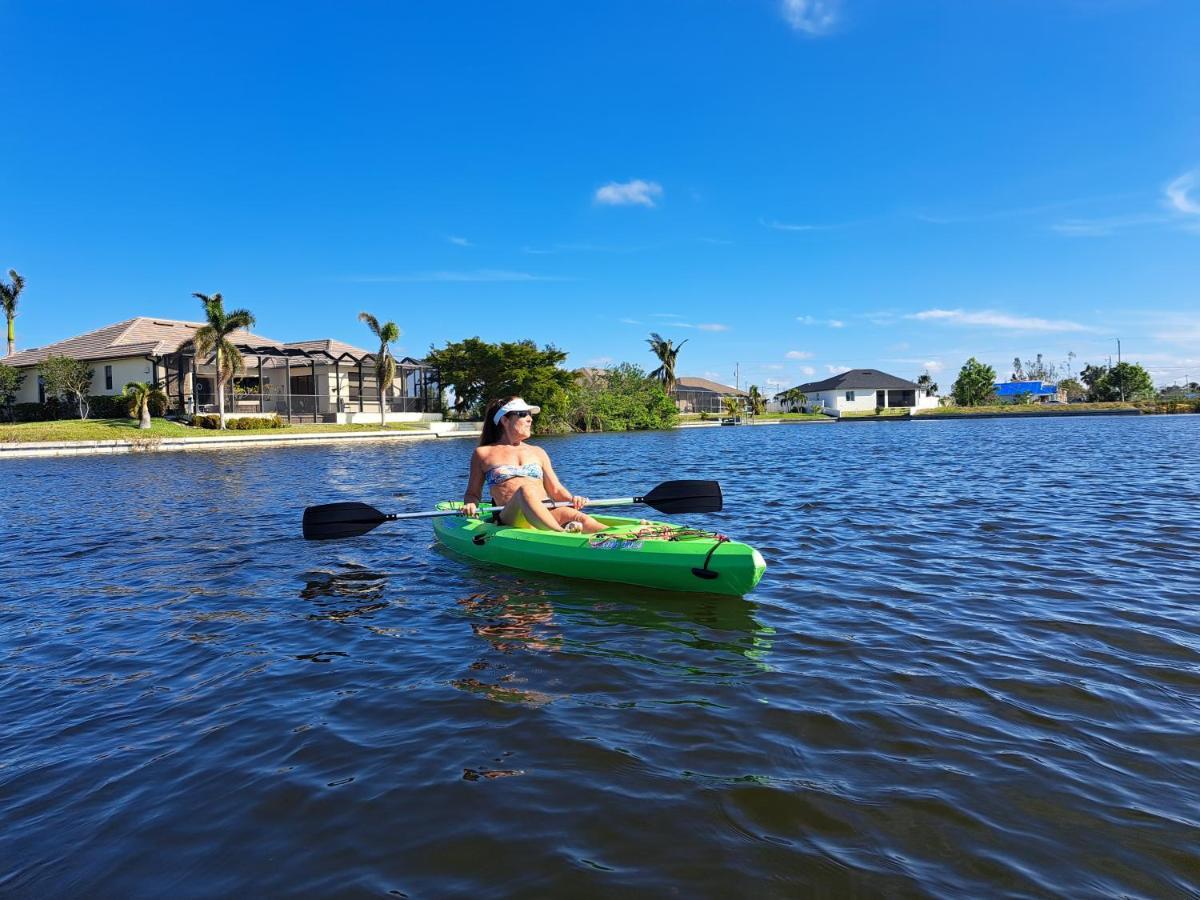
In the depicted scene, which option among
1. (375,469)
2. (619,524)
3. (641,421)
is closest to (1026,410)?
(641,421)

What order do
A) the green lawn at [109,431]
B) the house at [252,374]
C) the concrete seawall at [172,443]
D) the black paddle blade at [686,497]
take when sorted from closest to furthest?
the black paddle blade at [686,497] < the concrete seawall at [172,443] < the green lawn at [109,431] < the house at [252,374]

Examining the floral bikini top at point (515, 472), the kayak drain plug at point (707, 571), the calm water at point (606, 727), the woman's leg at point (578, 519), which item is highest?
the floral bikini top at point (515, 472)

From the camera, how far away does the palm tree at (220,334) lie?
119ft

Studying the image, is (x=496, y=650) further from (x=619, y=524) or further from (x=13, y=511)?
(x=13, y=511)

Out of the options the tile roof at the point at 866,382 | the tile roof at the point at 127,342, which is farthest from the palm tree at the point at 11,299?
the tile roof at the point at 866,382

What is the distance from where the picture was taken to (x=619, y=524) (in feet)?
24.3

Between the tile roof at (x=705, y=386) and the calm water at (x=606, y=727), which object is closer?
the calm water at (x=606, y=727)

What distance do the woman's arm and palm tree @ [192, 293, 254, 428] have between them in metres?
34.2

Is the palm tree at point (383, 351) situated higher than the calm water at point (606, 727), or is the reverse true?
the palm tree at point (383, 351)

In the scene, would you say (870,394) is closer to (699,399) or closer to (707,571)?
(699,399)

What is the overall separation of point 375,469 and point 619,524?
15.6 metres

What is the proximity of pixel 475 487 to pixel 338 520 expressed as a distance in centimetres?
157

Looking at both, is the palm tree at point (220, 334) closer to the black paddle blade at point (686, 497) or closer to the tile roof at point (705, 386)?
the black paddle blade at point (686, 497)

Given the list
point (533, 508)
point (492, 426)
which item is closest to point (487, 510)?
point (533, 508)
